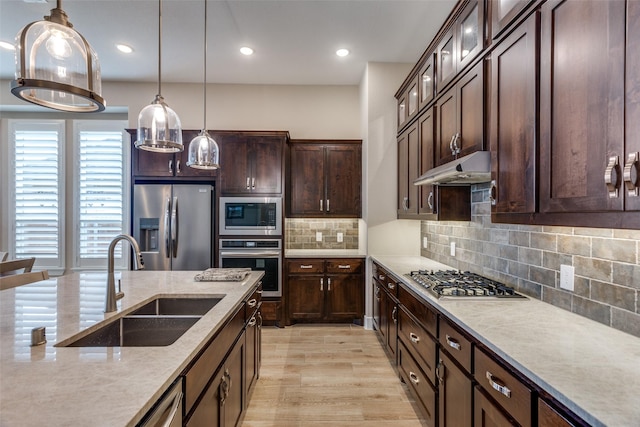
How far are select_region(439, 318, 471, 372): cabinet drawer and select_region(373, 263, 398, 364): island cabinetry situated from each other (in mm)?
903

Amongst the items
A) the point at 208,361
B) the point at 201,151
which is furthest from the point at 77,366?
the point at 201,151

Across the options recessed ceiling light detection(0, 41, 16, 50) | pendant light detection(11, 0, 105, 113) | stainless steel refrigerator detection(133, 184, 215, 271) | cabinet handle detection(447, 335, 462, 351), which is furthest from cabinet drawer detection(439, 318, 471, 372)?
recessed ceiling light detection(0, 41, 16, 50)

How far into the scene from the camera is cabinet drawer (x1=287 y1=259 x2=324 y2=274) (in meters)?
3.77

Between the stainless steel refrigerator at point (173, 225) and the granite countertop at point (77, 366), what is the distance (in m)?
1.89

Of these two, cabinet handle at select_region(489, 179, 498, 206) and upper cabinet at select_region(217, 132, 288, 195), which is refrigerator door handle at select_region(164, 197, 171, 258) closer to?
upper cabinet at select_region(217, 132, 288, 195)

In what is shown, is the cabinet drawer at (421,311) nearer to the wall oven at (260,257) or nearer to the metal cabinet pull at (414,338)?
the metal cabinet pull at (414,338)

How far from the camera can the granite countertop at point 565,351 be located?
80cm

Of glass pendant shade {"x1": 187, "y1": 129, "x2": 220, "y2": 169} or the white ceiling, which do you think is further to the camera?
the white ceiling

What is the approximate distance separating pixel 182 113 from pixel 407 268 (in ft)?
12.2

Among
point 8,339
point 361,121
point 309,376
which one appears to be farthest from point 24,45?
point 361,121

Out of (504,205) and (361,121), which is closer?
(504,205)

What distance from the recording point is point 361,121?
427cm

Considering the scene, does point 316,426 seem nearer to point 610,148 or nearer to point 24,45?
point 610,148

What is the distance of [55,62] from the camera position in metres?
1.10
